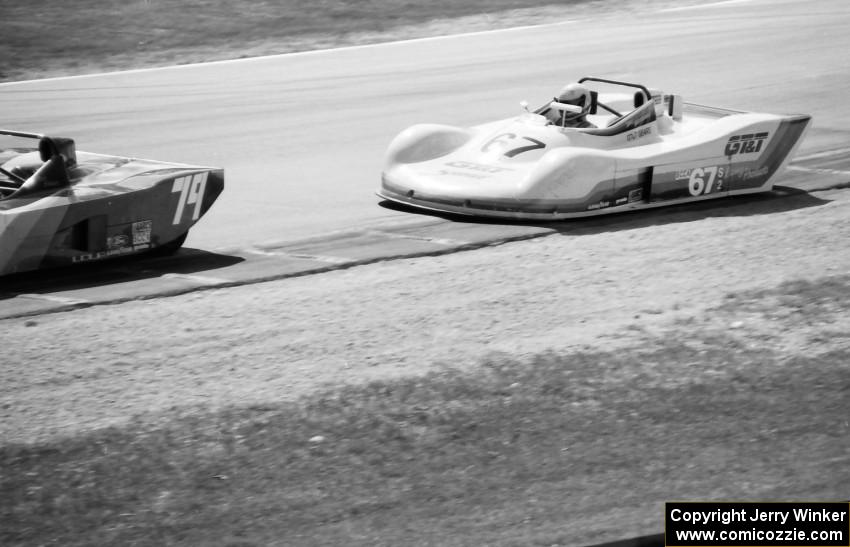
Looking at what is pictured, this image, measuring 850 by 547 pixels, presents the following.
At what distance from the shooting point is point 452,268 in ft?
28.8

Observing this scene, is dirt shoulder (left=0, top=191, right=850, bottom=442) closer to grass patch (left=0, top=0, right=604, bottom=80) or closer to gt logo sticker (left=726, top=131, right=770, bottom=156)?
gt logo sticker (left=726, top=131, right=770, bottom=156)

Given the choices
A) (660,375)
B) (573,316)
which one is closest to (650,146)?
(573,316)

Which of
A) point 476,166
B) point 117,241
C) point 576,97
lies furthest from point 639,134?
point 117,241

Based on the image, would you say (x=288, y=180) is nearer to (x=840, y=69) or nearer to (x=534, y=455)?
(x=534, y=455)

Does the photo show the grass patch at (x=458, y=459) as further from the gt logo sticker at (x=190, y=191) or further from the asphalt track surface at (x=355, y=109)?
the gt logo sticker at (x=190, y=191)

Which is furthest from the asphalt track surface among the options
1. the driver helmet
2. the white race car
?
the driver helmet

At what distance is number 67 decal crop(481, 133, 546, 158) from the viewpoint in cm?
1064

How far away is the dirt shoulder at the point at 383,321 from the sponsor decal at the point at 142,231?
0.96 meters

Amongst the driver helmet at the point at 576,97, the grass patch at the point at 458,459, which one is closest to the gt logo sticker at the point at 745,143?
the driver helmet at the point at 576,97

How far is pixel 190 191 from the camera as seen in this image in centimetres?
934

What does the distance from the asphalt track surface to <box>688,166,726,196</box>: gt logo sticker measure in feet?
0.47

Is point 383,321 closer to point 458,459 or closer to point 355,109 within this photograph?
point 458,459

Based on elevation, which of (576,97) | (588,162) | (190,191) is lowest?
(588,162)

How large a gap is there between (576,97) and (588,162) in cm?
120
